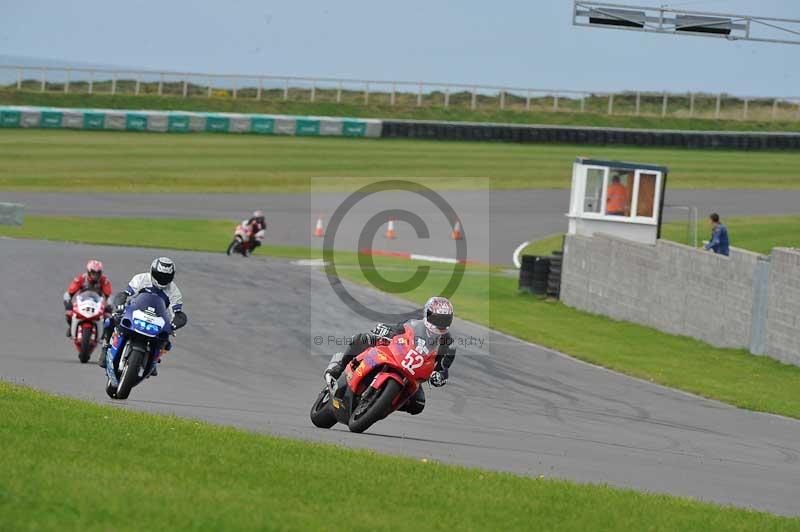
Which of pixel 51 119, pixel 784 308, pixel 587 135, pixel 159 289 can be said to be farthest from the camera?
pixel 587 135

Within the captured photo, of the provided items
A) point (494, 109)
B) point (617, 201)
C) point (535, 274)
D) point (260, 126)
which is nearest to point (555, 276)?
point (535, 274)

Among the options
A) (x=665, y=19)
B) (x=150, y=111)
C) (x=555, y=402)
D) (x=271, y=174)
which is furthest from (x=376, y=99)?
(x=555, y=402)

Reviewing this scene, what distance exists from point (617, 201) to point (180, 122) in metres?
38.6

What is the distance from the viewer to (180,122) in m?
65.2

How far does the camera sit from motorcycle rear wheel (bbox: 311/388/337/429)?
1273 centimetres

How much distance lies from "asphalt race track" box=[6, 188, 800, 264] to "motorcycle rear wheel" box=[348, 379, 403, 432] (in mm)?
27336

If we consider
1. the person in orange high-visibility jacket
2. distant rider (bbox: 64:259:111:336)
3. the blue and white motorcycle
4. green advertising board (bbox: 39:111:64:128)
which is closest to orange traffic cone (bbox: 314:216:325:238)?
the person in orange high-visibility jacket

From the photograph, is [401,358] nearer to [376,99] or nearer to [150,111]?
[150,111]

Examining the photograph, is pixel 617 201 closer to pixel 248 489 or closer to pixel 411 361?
pixel 411 361

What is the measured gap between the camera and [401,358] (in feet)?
39.2

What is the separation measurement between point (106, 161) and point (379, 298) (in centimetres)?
3247

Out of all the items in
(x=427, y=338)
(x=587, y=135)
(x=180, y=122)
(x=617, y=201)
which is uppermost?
(x=587, y=135)

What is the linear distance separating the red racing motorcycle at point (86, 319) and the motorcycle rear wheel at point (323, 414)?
18.4 feet

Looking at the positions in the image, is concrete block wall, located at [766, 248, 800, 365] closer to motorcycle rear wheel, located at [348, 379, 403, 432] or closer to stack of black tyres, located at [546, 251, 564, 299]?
stack of black tyres, located at [546, 251, 564, 299]
